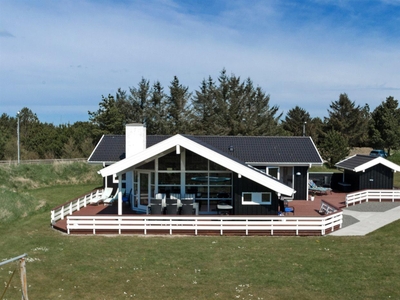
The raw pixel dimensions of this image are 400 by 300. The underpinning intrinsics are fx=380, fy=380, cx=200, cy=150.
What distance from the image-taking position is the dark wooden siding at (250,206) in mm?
15438

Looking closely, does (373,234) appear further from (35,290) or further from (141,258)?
(35,290)

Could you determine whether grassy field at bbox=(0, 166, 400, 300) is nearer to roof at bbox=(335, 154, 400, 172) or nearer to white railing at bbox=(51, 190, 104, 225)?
white railing at bbox=(51, 190, 104, 225)

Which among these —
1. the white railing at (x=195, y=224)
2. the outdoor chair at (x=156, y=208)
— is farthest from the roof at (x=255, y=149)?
the white railing at (x=195, y=224)

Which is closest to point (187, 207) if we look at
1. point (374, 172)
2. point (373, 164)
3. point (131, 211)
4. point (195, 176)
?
point (195, 176)

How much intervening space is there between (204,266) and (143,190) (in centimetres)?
735

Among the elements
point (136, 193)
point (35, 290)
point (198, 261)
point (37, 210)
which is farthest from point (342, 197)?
point (35, 290)

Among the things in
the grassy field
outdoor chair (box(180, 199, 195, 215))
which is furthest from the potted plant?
outdoor chair (box(180, 199, 195, 215))

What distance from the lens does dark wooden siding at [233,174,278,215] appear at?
15.4 meters

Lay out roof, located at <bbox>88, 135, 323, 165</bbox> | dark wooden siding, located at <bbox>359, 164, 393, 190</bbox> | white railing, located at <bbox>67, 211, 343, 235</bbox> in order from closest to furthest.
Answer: white railing, located at <bbox>67, 211, 343, 235</bbox> → roof, located at <bbox>88, 135, 323, 165</bbox> → dark wooden siding, located at <bbox>359, 164, 393, 190</bbox>

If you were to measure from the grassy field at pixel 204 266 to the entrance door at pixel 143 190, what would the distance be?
3591 mm

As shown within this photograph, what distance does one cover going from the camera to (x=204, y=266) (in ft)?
34.0

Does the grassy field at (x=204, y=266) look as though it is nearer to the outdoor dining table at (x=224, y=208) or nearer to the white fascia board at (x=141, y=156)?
the outdoor dining table at (x=224, y=208)

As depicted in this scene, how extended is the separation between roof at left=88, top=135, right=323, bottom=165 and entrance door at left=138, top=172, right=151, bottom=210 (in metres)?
5.82

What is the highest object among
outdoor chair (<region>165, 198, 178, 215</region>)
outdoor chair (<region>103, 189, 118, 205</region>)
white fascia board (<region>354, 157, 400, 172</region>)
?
white fascia board (<region>354, 157, 400, 172</region>)
